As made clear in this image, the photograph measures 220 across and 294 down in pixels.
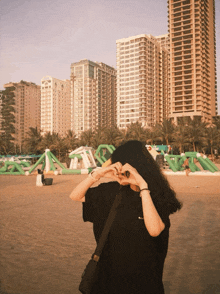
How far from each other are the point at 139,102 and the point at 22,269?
104m

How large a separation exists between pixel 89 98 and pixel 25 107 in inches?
1362

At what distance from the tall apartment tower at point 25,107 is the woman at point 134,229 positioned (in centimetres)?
14103

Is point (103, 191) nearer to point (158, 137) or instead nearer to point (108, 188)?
point (108, 188)

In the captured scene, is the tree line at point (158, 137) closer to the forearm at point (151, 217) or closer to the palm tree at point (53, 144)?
the palm tree at point (53, 144)

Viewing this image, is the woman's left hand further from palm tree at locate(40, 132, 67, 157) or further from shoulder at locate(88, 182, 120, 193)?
palm tree at locate(40, 132, 67, 157)

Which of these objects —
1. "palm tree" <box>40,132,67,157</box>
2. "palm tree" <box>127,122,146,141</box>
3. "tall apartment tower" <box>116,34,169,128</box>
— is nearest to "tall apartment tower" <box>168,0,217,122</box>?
"tall apartment tower" <box>116,34,169,128</box>

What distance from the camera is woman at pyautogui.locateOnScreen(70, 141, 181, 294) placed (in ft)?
5.31

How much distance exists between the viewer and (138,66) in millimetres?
107125

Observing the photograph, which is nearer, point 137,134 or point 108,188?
point 108,188

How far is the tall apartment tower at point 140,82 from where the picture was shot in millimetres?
105438

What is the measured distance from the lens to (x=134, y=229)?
1643 millimetres

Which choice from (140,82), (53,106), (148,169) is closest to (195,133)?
(148,169)

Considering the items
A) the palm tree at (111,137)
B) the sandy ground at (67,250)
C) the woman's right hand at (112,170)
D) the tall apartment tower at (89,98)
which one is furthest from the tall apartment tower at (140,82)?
the woman's right hand at (112,170)

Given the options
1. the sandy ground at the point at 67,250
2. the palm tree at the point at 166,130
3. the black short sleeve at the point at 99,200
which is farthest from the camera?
the palm tree at the point at 166,130
